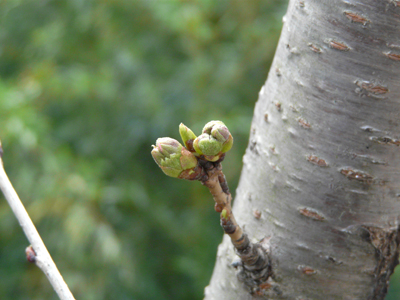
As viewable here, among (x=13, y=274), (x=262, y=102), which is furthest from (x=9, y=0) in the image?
(x=262, y=102)

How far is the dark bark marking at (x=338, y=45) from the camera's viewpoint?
0.42 m

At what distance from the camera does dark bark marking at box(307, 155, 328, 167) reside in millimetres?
452

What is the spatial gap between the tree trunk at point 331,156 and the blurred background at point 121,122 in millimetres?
876

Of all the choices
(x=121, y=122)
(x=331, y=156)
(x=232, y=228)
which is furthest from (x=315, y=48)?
(x=121, y=122)

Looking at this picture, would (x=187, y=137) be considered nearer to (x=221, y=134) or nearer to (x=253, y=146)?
(x=221, y=134)

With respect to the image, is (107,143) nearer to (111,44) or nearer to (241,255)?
(111,44)

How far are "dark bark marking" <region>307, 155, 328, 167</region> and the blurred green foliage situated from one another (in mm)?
920

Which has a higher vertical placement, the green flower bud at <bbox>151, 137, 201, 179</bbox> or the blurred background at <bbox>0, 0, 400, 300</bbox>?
the green flower bud at <bbox>151, 137, 201, 179</bbox>

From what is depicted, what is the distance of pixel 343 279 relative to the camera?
0.48 m

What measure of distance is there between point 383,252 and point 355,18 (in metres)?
0.29

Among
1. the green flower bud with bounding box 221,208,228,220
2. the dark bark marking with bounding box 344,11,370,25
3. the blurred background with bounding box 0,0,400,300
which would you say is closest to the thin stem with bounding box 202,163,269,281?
the green flower bud with bounding box 221,208,228,220

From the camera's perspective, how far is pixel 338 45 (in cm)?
42

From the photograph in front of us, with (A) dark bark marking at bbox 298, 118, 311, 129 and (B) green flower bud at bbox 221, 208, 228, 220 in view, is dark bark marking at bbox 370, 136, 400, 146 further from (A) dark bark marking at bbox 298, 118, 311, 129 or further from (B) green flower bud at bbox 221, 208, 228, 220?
(B) green flower bud at bbox 221, 208, 228, 220

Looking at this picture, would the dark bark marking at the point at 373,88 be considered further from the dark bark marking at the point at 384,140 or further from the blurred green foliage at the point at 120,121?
the blurred green foliage at the point at 120,121
